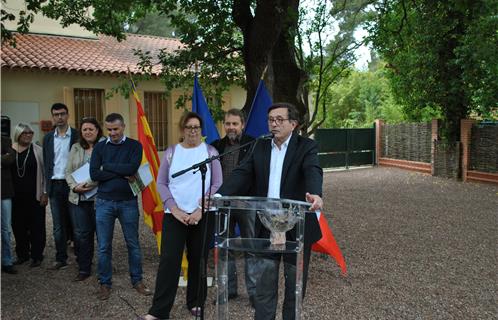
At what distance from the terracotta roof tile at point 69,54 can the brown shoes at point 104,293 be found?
8.31 m

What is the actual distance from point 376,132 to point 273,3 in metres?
13.1

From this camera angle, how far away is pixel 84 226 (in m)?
4.99

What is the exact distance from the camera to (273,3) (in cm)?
641

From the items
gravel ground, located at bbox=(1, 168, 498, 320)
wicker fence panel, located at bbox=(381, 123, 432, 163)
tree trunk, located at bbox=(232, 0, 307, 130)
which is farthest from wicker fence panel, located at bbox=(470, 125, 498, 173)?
tree trunk, located at bbox=(232, 0, 307, 130)

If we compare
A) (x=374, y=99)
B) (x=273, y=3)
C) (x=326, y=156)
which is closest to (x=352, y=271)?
(x=273, y=3)

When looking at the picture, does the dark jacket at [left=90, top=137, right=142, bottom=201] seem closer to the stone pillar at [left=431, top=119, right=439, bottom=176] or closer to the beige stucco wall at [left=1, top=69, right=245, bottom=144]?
the beige stucco wall at [left=1, top=69, right=245, bottom=144]

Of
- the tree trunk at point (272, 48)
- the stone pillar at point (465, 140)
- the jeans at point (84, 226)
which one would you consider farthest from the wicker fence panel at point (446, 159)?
the jeans at point (84, 226)

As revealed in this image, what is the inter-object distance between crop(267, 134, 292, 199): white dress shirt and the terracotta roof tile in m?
9.27

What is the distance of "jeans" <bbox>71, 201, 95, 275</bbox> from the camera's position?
16.3ft

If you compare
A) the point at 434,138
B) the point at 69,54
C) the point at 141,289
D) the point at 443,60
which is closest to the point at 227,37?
the point at 141,289

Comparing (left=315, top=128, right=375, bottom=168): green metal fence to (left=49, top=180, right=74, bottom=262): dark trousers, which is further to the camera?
(left=315, top=128, right=375, bottom=168): green metal fence

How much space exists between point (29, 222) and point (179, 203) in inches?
112

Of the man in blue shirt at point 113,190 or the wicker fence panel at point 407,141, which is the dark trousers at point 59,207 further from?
the wicker fence panel at point 407,141

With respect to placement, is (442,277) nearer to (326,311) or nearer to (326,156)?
(326,311)
